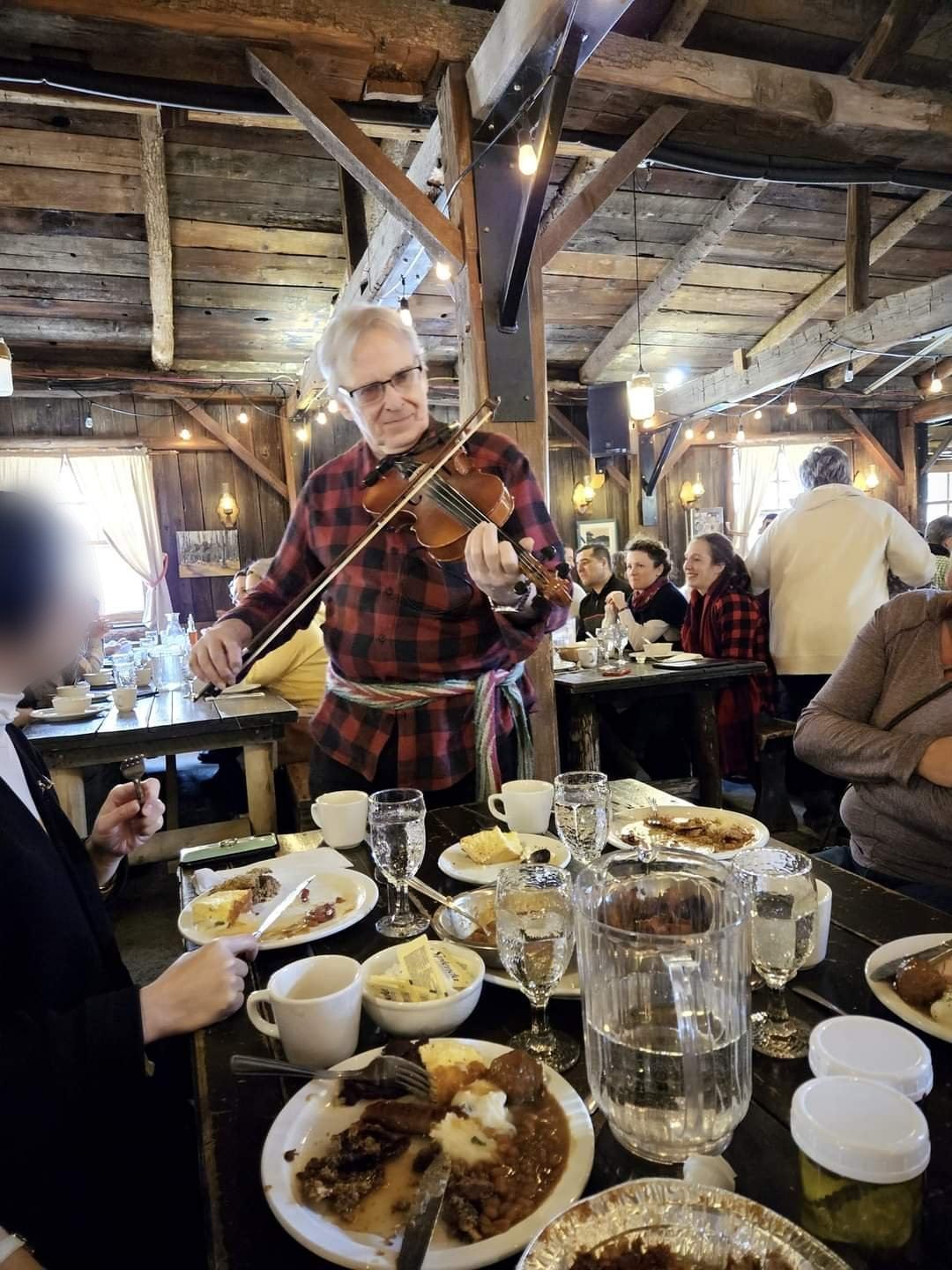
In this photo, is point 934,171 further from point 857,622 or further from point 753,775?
point 753,775

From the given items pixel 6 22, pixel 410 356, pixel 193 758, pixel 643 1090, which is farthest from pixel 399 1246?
pixel 193 758

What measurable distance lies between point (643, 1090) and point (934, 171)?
482 cm

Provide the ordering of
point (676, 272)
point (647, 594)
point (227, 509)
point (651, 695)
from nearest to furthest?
point (651, 695) < point (647, 594) < point (676, 272) < point (227, 509)

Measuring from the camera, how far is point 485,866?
1.24 metres

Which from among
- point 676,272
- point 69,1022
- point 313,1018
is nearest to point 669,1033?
point 313,1018

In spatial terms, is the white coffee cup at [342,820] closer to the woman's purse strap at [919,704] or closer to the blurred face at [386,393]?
the blurred face at [386,393]

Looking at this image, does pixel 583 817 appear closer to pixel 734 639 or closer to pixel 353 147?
pixel 353 147

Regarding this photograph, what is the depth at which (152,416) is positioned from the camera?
769 cm

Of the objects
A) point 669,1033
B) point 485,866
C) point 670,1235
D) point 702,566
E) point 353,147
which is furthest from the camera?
point 702,566

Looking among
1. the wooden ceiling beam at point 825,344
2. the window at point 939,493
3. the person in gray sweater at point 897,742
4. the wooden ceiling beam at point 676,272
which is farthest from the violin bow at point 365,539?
the window at point 939,493

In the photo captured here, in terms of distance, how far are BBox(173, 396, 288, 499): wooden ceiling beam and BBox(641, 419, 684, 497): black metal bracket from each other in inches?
165

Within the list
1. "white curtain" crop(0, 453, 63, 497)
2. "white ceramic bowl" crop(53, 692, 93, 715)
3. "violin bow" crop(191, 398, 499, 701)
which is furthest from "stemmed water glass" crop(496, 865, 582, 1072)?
"white curtain" crop(0, 453, 63, 497)

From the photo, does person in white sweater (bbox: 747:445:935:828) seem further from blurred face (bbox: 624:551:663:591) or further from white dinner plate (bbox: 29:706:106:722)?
white dinner plate (bbox: 29:706:106:722)

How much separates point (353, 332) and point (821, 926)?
55.8 inches
